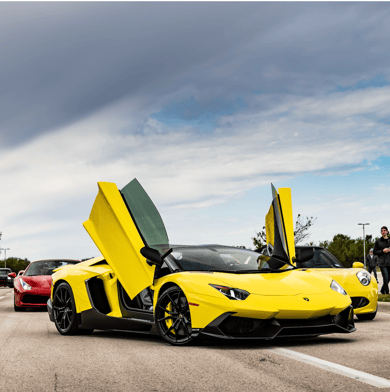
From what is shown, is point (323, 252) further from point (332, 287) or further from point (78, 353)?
point (78, 353)

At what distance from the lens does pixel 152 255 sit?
6.46m

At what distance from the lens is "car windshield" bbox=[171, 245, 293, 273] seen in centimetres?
666

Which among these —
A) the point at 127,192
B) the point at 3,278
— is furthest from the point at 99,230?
the point at 3,278

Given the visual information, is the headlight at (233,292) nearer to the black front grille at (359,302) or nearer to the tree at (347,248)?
the black front grille at (359,302)

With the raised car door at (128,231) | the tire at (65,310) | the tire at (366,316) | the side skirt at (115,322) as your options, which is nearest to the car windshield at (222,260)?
the raised car door at (128,231)

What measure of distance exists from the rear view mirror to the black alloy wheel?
1.78m

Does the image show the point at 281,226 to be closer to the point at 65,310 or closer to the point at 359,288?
the point at 359,288

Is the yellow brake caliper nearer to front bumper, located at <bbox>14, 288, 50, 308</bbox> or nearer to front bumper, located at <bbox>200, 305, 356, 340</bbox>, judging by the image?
front bumper, located at <bbox>200, 305, 356, 340</bbox>

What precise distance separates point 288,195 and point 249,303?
8.80 ft

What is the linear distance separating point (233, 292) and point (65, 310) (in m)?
3.02

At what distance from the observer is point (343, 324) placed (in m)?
6.23

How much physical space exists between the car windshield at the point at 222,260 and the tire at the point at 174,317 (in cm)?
41

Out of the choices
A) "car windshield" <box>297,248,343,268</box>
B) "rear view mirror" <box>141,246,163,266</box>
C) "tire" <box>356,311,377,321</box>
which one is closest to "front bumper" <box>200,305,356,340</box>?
"rear view mirror" <box>141,246,163,266</box>

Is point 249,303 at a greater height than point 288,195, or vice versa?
point 288,195
